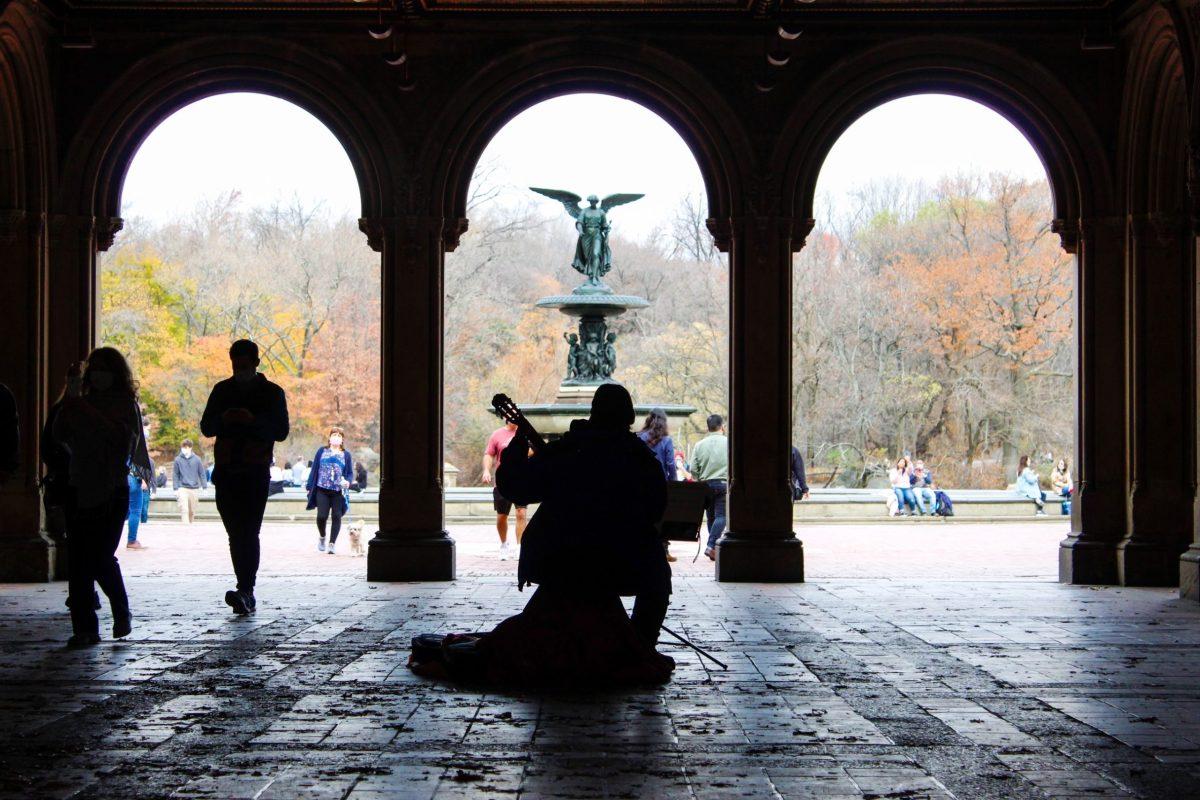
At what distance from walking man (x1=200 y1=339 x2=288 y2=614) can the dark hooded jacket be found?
9.01ft

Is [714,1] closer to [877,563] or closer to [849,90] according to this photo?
[849,90]

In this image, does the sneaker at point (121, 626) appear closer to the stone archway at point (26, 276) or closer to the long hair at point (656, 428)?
the stone archway at point (26, 276)

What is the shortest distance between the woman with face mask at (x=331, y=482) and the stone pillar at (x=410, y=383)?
2.91m

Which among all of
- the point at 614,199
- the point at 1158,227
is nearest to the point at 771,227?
the point at 1158,227

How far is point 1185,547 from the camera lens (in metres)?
11.5

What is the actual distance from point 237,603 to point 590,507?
327 centimetres

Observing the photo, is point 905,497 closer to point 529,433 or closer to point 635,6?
point 635,6

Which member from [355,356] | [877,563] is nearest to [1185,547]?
[877,563]

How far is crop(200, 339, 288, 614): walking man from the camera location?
8562 mm

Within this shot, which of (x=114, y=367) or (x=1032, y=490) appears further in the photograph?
(x=1032, y=490)

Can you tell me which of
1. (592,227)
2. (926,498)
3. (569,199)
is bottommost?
(926,498)

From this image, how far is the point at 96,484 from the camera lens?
735 centimetres

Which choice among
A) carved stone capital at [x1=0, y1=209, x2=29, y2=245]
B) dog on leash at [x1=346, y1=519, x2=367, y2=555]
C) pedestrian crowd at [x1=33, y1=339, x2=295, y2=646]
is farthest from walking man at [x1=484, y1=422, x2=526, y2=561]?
pedestrian crowd at [x1=33, y1=339, x2=295, y2=646]

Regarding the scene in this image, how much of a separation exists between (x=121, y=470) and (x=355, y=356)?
92.3 feet
